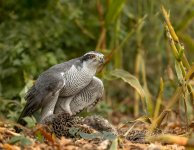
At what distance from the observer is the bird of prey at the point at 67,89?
455 cm

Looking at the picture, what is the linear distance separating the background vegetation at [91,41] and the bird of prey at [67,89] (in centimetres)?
41

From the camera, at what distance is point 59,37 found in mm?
7199

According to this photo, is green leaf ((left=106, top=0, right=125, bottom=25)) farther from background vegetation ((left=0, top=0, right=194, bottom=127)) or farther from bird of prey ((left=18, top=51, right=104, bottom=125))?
bird of prey ((left=18, top=51, right=104, bottom=125))

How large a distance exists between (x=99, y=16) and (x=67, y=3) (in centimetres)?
45

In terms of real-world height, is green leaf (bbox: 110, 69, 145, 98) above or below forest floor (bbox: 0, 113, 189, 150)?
above

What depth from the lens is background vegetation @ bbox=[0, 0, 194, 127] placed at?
625 cm

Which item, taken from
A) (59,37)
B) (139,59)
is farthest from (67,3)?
(139,59)

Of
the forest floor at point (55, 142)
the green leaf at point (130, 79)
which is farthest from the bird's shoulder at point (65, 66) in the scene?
the forest floor at point (55, 142)

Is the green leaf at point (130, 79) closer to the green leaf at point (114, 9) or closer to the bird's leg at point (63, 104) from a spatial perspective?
the bird's leg at point (63, 104)

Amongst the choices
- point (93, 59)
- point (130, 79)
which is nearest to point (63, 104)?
point (93, 59)

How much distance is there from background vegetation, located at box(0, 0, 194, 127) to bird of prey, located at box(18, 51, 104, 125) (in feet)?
1.33

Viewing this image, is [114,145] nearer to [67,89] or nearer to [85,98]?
[67,89]

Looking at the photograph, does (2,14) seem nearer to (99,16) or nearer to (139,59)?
(99,16)

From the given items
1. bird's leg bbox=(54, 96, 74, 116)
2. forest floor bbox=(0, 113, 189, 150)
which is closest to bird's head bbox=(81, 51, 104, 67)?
bird's leg bbox=(54, 96, 74, 116)
